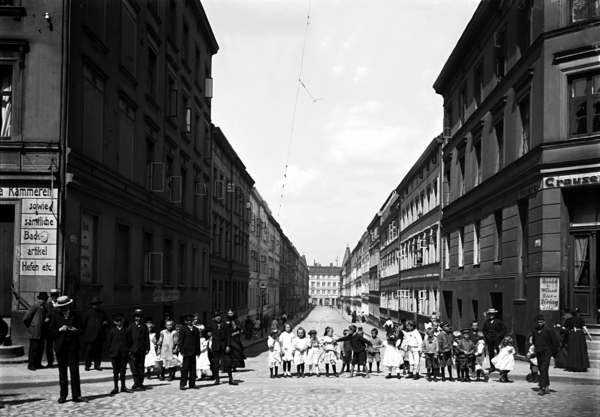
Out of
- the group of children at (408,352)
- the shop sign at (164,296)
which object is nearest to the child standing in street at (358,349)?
the group of children at (408,352)

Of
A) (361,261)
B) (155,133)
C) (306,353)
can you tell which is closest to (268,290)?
(361,261)

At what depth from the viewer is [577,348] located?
18125 mm

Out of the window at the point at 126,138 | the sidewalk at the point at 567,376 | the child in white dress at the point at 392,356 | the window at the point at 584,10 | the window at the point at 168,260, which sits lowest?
the sidewalk at the point at 567,376

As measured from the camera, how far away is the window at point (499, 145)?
25.7 metres

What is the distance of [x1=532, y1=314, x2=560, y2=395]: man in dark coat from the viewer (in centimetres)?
1459

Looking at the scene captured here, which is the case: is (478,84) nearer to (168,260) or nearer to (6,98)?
(168,260)

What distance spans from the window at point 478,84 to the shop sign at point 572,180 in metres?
10.2

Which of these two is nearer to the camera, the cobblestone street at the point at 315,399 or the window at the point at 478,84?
the cobblestone street at the point at 315,399

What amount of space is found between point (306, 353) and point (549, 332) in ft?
22.5

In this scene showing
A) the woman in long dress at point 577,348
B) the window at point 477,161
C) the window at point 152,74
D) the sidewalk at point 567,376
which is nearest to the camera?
the sidewalk at point 567,376

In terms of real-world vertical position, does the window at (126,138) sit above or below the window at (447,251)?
above

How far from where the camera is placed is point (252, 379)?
17969mm

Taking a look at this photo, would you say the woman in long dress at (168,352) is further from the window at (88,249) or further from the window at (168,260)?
the window at (168,260)

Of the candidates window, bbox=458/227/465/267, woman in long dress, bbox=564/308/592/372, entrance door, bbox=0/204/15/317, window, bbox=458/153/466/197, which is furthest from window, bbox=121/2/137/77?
window, bbox=458/227/465/267
